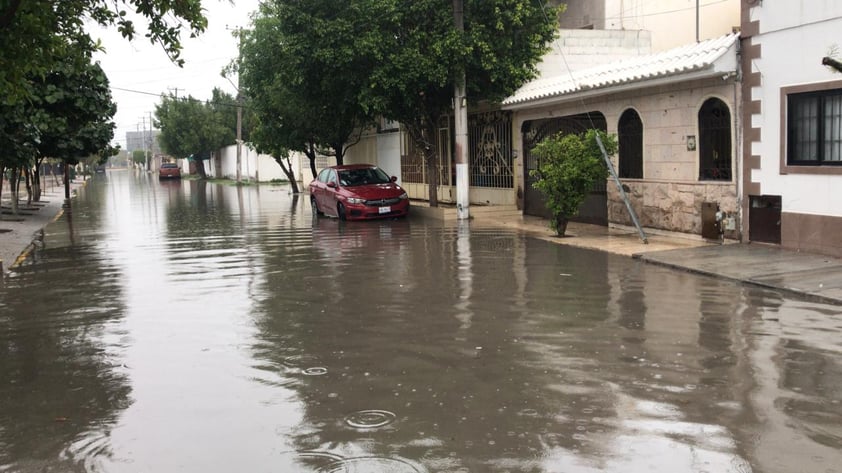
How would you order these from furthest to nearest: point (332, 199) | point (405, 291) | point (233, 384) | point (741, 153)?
point (332, 199) → point (741, 153) → point (405, 291) → point (233, 384)

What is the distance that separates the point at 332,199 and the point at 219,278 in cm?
1089

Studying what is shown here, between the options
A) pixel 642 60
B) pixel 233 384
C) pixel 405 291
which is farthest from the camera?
pixel 642 60

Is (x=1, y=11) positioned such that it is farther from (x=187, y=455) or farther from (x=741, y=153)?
(x=741, y=153)

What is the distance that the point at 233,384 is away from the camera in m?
5.99

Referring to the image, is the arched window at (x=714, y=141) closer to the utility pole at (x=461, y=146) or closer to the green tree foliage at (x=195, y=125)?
the utility pole at (x=461, y=146)

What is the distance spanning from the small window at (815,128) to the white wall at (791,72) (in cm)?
20

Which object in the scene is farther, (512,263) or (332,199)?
(332,199)

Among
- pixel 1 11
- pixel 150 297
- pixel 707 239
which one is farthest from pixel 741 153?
pixel 1 11

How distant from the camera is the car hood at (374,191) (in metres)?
21.0

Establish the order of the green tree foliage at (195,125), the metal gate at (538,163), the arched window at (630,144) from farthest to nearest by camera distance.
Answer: the green tree foliage at (195,125), the metal gate at (538,163), the arched window at (630,144)

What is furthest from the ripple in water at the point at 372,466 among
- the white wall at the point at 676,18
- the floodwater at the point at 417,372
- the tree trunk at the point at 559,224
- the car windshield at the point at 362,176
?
the white wall at the point at 676,18

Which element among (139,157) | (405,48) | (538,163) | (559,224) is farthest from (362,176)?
(139,157)

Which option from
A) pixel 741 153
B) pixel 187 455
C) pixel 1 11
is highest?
pixel 1 11

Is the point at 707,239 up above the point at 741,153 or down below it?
below
